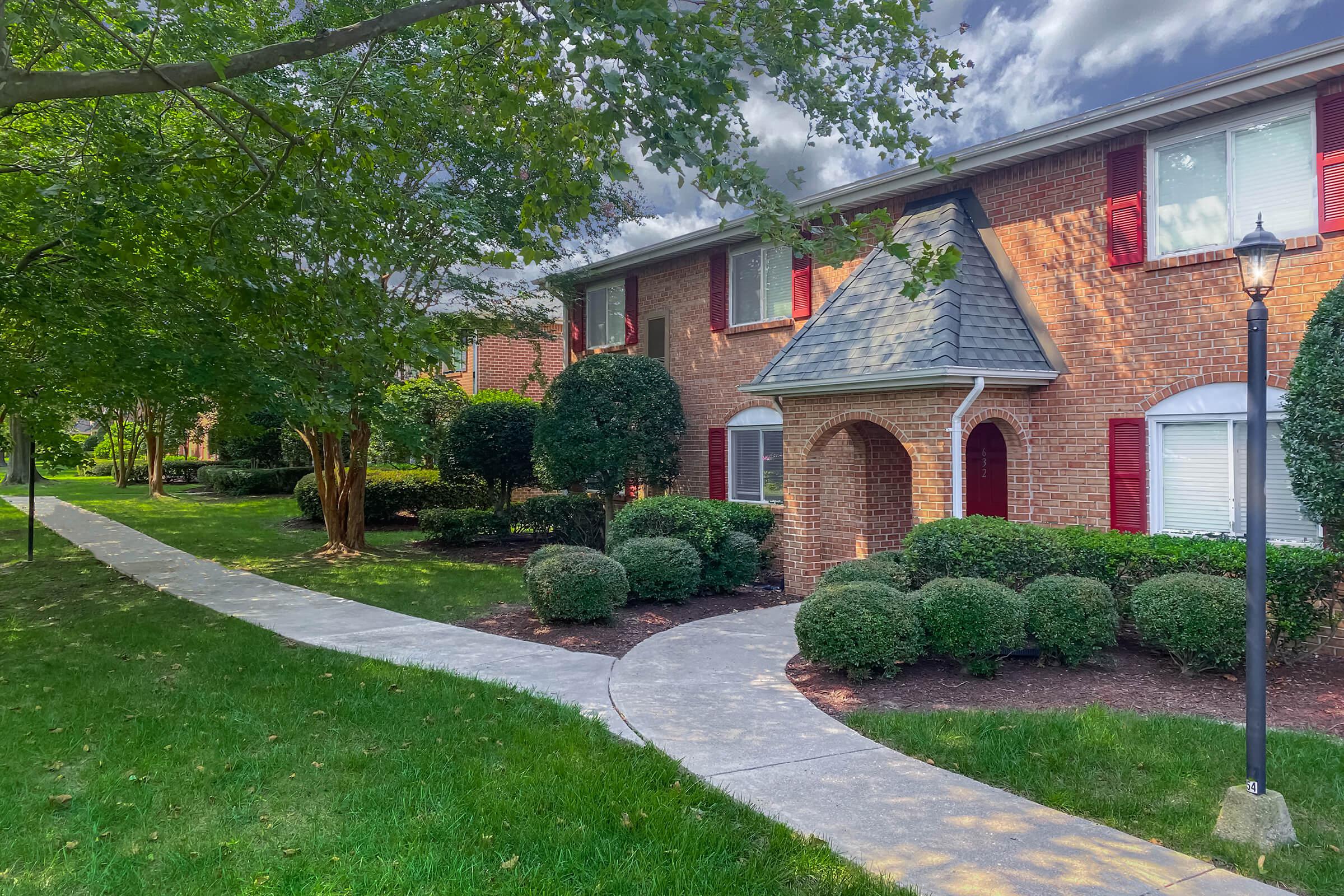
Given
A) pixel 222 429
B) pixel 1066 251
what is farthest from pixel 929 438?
pixel 222 429

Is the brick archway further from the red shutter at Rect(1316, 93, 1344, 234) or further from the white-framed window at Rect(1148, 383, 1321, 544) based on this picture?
the red shutter at Rect(1316, 93, 1344, 234)

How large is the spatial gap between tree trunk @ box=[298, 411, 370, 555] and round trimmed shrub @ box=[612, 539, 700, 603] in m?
7.17

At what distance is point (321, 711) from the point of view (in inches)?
241

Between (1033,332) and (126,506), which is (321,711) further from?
(126,506)

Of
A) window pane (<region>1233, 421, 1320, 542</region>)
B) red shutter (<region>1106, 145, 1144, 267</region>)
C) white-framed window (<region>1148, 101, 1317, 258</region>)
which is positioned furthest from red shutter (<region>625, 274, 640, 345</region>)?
window pane (<region>1233, 421, 1320, 542</region>)

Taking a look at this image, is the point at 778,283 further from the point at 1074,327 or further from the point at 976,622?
the point at 976,622

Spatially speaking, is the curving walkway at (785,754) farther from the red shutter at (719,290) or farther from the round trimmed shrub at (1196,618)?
the red shutter at (719,290)

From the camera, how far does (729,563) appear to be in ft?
37.6

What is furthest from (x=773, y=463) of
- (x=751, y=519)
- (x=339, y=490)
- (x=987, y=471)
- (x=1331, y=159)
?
(x=339, y=490)

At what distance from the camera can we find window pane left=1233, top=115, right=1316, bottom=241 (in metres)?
8.01

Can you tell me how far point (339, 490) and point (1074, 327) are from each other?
12.8 meters

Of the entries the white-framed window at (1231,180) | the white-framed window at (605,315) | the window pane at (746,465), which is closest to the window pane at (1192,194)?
the white-framed window at (1231,180)

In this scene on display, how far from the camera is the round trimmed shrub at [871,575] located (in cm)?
831

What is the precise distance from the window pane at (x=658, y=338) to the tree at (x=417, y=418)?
438cm
